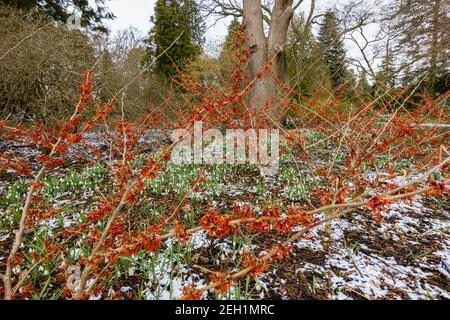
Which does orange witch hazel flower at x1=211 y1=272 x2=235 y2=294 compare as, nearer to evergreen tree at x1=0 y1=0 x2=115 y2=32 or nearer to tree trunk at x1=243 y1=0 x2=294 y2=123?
tree trunk at x1=243 y1=0 x2=294 y2=123

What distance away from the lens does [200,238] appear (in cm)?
261

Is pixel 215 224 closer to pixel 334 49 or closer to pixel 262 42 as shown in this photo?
pixel 262 42

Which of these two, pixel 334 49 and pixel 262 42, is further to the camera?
pixel 334 49

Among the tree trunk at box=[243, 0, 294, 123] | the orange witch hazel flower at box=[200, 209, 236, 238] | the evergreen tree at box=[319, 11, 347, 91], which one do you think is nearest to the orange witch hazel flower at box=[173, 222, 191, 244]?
the orange witch hazel flower at box=[200, 209, 236, 238]

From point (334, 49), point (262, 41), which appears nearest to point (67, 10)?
point (262, 41)

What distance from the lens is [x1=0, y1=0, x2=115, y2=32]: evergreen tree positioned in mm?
10570

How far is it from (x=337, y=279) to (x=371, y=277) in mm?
312

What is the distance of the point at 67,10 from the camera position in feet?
40.4

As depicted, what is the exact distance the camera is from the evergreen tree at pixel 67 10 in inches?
416

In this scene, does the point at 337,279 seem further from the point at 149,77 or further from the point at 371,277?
the point at 149,77

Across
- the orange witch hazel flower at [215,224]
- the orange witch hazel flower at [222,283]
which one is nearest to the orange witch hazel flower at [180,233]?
the orange witch hazel flower at [215,224]

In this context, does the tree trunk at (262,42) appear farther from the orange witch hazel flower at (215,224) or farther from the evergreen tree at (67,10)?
the evergreen tree at (67,10)

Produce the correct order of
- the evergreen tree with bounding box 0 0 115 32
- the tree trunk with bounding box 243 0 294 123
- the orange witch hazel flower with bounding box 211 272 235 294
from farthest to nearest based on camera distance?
the evergreen tree with bounding box 0 0 115 32 → the tree trunk with bounding box 243 0 294 123 → the orange witch hazel flower with bounding box 211 272 235 294
